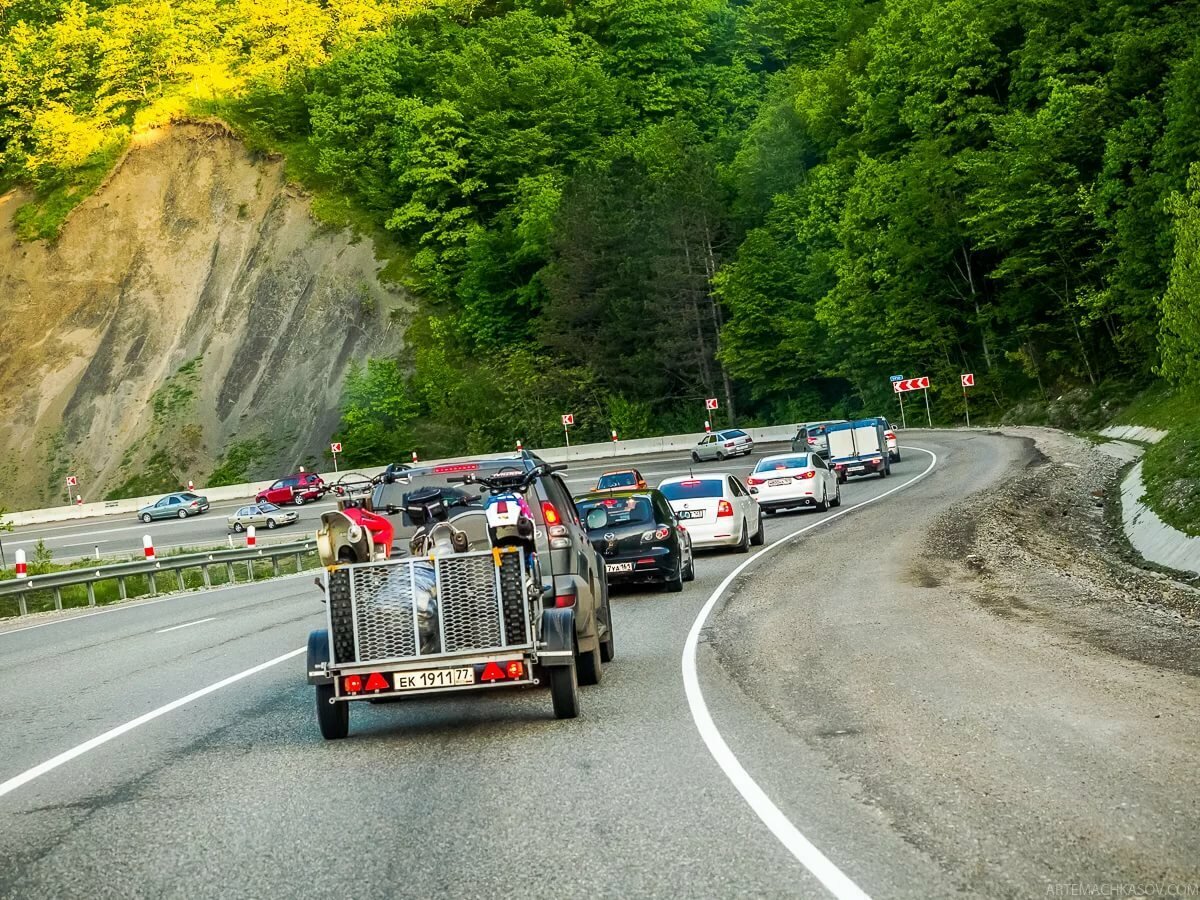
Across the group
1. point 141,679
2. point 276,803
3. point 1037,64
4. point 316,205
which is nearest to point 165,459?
point 316,205

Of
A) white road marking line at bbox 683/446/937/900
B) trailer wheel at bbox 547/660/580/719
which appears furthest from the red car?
trailer wheel at bbox 547/660/580/719

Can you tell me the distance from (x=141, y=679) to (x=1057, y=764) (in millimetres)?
10202

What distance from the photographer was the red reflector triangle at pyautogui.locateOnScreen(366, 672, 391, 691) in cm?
980

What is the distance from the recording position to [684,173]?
86.1 metres

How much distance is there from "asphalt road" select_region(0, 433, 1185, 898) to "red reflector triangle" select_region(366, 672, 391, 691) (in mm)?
429

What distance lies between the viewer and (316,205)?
97.5m

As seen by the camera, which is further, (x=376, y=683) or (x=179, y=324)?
(x=179, y=324)

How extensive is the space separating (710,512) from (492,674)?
15.4m

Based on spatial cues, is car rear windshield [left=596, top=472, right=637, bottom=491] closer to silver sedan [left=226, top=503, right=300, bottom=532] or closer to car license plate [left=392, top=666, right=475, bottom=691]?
car license plate [left=392, top=666, right=475, bottom=691]

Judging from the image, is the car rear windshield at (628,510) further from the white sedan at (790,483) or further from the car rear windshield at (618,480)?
the white sedan at (790,483)

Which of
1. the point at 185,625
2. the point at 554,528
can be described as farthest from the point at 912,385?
the point at 554,528

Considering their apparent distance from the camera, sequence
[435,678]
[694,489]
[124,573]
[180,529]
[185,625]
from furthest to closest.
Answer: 1. [180,529]
2. [124,573]
3. [694,489]
4. [185,625]
5. [435,678]

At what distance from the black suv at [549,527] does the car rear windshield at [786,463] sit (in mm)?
22266

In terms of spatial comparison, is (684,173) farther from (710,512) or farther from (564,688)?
(564,688)
